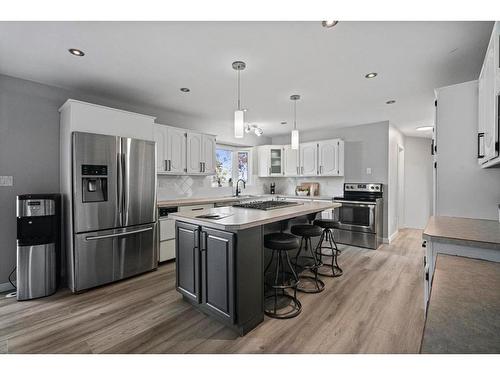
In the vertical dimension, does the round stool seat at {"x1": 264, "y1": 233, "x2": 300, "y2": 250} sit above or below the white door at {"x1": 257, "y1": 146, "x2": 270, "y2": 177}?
below

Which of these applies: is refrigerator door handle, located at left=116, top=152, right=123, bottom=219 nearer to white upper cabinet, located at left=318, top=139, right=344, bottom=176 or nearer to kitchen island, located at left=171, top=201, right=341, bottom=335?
kitchen island, located at left=171, top=201, right=341, bottom=335

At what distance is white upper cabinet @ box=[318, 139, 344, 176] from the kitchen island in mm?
3158

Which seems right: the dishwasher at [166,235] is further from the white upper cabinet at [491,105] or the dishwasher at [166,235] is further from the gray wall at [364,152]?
the gray wall at [364,152]

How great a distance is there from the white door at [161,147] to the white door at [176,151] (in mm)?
67

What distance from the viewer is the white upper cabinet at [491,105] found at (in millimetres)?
1339

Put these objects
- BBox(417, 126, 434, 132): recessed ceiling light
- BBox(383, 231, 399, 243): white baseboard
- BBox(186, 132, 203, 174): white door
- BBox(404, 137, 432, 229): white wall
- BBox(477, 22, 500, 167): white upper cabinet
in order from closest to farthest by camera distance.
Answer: BBox(477, 22, 500, 167): white upper cabinet
BBox(186, 132, 203, 174): white door
BBox(383, 231, 399, 243): white baseboard
BBox(417, 126, 434, 132): recessed ceiling light
BBox(404, 137, 432, 229): white wall

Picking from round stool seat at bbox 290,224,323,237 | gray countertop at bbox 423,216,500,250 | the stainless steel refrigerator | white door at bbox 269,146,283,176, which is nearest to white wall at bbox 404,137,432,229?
white door at bbox 269,146,283,176

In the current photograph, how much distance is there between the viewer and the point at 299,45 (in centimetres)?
203

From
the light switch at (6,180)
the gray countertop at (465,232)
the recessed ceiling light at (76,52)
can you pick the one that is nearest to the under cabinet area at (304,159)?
the gray countertop at (465,232)

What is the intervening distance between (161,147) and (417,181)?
614 cm

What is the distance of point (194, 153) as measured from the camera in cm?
411

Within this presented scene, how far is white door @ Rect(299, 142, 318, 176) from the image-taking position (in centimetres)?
530
